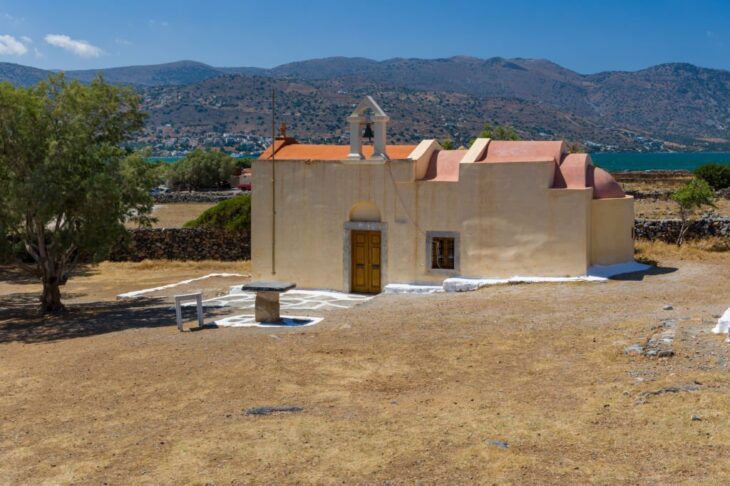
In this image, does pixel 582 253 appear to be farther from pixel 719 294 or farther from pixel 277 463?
pixel 277 463

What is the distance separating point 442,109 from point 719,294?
187 metres

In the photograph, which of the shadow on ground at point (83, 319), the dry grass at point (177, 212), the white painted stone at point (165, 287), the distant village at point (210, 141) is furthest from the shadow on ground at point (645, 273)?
the distant village at point (210, 141)

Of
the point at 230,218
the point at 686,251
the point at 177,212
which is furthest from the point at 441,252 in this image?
the point at 177,212

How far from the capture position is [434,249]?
1942 centimetres

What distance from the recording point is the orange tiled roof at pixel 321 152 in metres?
20.4

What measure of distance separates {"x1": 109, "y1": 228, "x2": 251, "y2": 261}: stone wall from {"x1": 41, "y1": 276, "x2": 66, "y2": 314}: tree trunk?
403 inches

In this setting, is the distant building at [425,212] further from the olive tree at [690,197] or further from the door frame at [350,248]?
the olive tree at [690,197]

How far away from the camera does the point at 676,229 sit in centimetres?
2442

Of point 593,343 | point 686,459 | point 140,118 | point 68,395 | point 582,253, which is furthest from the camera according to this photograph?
point 140,118

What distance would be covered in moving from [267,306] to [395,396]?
20.9ft

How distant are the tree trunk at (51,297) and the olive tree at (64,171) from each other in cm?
2

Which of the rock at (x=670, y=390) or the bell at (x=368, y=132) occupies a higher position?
the bell at (x=368, y=132)

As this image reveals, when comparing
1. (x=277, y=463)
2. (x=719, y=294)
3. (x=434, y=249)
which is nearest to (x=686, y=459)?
(x=277, y=463)

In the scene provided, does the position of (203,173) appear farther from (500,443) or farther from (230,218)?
(500,443)
